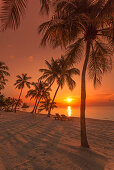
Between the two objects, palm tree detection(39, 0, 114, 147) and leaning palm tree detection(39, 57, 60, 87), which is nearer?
palm tree detection(39, 0, 114, 147)

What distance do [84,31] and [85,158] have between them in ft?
17.3

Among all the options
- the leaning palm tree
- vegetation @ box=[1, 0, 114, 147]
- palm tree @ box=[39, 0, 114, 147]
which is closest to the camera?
vegetation @ box=[1, 0, 114, 147]

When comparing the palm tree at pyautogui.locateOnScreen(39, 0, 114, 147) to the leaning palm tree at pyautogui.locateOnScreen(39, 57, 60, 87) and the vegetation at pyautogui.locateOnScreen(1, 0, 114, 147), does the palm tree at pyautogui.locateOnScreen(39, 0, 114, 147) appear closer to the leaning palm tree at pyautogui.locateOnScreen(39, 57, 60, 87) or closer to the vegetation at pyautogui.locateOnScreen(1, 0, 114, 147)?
the vegetation at pyautogui.locateOnScreen(1, 0, 114, 147)

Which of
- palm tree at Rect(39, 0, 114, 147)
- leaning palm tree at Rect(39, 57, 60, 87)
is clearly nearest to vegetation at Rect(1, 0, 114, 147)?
palm tree at Rect(39, 0, 114, 147)

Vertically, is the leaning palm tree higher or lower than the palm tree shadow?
higher

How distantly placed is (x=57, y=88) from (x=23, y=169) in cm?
1570

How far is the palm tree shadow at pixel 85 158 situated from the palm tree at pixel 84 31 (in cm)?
66

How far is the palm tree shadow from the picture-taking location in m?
3.13

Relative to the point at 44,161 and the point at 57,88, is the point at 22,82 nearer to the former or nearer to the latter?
the point at 57,88

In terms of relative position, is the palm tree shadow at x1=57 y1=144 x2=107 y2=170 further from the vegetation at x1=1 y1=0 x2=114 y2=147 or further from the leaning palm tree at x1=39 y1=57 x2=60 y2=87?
the leaning palm tree at x1=39 y1=57 x2=60 y2=87

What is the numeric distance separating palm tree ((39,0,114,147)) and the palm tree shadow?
66 cm

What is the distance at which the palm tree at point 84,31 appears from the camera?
13.4 feet

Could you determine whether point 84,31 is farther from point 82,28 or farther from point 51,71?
point 51,71

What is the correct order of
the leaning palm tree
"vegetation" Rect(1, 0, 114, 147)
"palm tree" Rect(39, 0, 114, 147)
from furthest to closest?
the leaning palm tree
"palm tree" Rect(39, 0, 114, 147)
"vegetation" Rect(1, 0, 114, 147)
